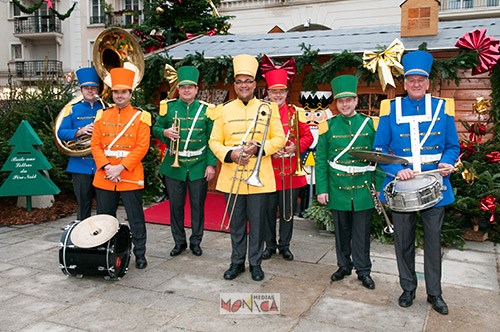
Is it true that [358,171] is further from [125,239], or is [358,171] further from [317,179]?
[125,239]

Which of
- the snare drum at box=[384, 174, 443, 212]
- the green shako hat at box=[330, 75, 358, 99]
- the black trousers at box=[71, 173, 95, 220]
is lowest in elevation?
the black trousers at box=[71, 173, 95, 220]

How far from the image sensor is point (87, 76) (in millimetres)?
5430

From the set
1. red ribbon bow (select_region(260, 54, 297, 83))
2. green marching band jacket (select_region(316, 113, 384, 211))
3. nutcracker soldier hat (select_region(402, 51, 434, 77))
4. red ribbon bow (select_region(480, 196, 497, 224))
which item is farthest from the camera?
red ribbon bow (select_region(260, 54, 297, 83))

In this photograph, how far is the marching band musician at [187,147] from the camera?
5.43 meters

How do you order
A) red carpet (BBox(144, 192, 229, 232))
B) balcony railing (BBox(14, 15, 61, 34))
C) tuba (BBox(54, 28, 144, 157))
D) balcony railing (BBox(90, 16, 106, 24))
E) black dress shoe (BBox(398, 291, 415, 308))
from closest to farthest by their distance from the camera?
1. black dress shoe (BBox(398, 291, 415, 308))
2. tuba (BBox(54, 28, 144, 157))
3. red carpet (BBox(144, 192, 229, 232))
4. balcony railing (BBox(90, 16, 106, 24))
5. balcony railing (BBox(14, 15, 61, 34))

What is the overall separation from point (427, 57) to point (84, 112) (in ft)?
12.2

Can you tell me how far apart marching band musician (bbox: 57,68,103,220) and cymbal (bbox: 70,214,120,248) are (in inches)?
31.0

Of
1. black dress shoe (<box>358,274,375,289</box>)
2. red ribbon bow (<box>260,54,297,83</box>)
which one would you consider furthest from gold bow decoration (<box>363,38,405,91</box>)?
black dress shoe (<box>358,274,375,289</box>)

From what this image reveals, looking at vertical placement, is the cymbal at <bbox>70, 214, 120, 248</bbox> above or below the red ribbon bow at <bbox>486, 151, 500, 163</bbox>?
below

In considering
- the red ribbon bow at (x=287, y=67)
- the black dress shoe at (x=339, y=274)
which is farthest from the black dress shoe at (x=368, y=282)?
the red ribbon bow at (x=287, y=67)

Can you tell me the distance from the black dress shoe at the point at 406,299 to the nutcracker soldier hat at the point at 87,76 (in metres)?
3.96

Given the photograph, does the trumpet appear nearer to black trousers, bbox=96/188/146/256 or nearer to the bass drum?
black trousers, bbox=96/188/146/256

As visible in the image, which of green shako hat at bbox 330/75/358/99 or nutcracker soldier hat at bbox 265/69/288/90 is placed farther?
nutcracker soldier hat at bbox 265/69/288/90

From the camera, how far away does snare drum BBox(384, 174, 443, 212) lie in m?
3.83
